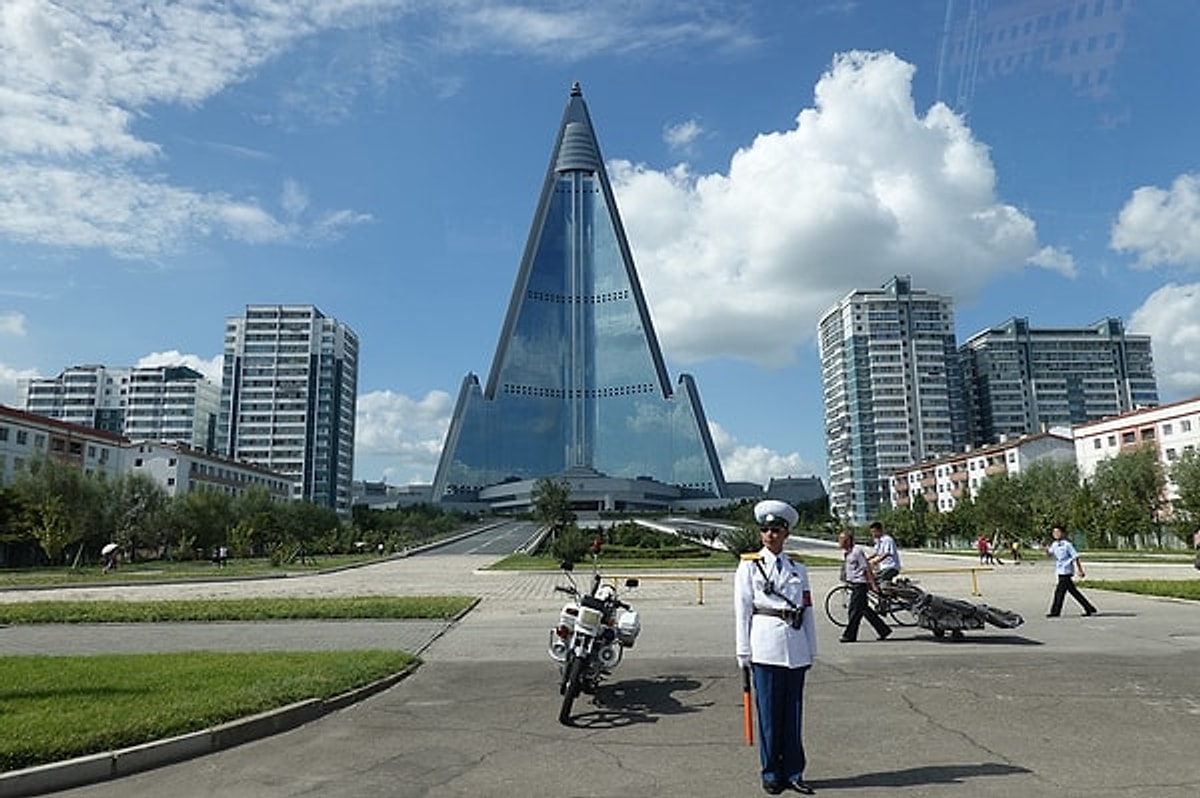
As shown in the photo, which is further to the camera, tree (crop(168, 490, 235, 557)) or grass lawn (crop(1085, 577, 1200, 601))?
tree (crop(168, 490, 235, 557))

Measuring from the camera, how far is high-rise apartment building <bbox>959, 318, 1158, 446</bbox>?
134750mm

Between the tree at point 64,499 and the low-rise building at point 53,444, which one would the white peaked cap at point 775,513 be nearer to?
the tree at point 64,499

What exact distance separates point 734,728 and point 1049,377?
5965 inches

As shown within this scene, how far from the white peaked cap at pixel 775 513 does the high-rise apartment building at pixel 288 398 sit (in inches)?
5075

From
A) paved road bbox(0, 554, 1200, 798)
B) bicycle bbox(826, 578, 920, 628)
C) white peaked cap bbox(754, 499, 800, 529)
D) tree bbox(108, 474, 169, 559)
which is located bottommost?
paved road bbox(0, 554, 1200, 798)

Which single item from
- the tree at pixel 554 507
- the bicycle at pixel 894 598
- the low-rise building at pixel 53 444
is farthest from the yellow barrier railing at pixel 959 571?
the low-rise building at pixel 53 444

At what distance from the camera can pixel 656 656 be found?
10.1 m

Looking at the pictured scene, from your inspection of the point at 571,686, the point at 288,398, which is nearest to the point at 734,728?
the point at 571,686

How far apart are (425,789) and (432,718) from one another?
2010mm

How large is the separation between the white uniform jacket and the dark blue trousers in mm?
85

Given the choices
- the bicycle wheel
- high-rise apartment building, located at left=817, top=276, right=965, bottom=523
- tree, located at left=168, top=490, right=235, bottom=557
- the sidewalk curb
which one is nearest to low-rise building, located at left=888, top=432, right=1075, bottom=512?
high-rise apartment building, located at left=817, top=276, right=965, bottom=523

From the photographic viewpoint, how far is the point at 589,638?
7.34 metres

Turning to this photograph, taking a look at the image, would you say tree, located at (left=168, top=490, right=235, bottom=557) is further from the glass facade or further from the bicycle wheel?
the glass facade

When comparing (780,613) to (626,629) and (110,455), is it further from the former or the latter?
(110,455)
